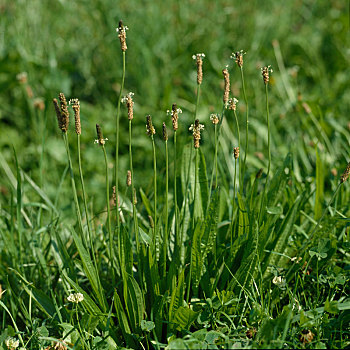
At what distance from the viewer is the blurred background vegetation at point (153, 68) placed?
9.45ft

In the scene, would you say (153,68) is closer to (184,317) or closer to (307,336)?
(184,317)

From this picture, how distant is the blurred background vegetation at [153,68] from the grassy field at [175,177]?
2 centimetres

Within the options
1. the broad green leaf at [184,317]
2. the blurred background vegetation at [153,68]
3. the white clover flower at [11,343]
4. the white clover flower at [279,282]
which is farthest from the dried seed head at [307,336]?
the blurred background vegetation at [153,68]

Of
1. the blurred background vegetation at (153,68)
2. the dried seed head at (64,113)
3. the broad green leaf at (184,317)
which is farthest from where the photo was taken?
the blurred background vegetation at (153,68)

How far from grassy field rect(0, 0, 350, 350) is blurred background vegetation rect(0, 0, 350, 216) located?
2 centimetres

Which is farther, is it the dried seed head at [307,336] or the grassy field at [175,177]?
the grassy field at [175,177]

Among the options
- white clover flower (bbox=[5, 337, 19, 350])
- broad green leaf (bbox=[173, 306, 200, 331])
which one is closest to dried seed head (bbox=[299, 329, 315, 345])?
broad green leaf (bbox=[173, 306, 200, 331])

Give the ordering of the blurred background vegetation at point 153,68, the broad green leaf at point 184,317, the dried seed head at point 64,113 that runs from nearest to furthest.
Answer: the dried seed head at point 64,113 → the broad green leaf at point 184,317 → the blurred background vegetation at point 153,68

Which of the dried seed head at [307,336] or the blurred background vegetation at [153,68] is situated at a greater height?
the blurred background vegetation at [153,68]

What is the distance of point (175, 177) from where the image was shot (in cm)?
155

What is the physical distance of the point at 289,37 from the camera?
3.67 meters

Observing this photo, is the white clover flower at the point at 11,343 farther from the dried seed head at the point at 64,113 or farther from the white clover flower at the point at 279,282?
the white clover flower at the point at 279,282

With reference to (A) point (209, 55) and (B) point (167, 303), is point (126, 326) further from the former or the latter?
(A) point (209, 55)

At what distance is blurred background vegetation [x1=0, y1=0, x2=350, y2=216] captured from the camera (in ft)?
9.45
